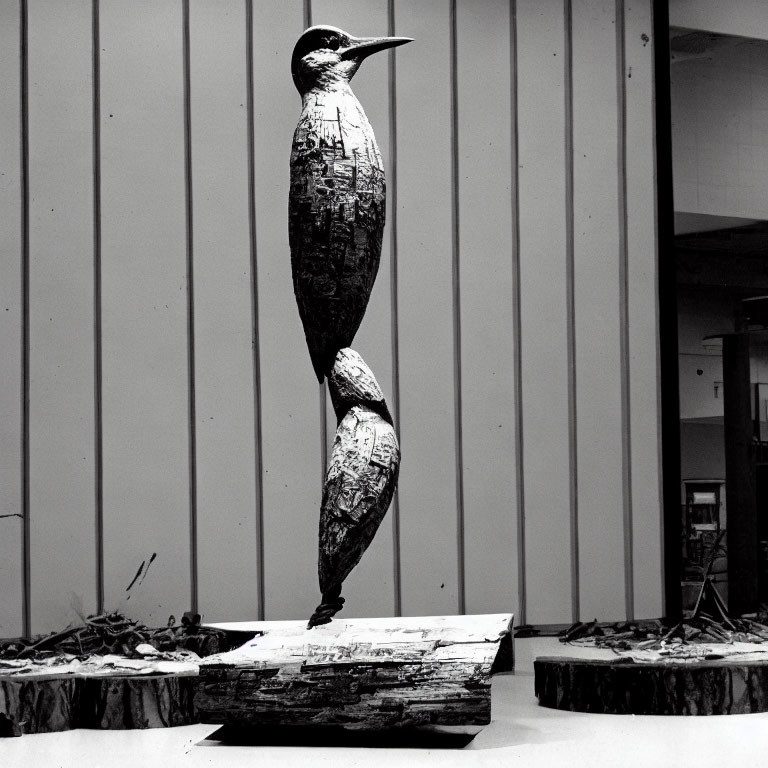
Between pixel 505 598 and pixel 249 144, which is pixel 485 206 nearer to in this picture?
pixel 249 144

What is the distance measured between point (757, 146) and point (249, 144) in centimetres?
198

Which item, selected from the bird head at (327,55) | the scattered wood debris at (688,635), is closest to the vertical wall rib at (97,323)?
the bird head at (327,55)

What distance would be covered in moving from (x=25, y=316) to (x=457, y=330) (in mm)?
1543

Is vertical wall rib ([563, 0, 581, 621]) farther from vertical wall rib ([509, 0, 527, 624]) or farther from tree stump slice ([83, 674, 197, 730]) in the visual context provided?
tree stump slice ([83, 674, 197, 730])

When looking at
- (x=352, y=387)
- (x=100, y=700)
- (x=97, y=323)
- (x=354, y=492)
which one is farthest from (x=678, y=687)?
(x=97, y=323)

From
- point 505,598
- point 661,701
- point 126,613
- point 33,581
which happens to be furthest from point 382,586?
point 661,701

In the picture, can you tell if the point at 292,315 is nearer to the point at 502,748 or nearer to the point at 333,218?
the point at 333,218

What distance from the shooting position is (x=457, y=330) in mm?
4312

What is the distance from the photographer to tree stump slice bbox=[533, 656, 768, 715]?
9.03 feet

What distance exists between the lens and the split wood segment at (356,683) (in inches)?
94.0

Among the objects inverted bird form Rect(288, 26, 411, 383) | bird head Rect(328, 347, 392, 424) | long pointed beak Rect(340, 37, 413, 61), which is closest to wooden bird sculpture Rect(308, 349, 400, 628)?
bird head Rect(328, 347, 392, 424)

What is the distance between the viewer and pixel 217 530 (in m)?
4.07

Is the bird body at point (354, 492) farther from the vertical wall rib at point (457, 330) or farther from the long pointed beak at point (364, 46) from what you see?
the vertical wall rib at point (457, 330)

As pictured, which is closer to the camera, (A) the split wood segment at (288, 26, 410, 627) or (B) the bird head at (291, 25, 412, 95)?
(A) the split wood segment at (288, 26, 410, 627)
